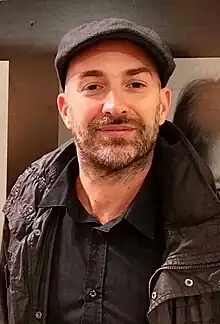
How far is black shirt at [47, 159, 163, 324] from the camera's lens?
118cm

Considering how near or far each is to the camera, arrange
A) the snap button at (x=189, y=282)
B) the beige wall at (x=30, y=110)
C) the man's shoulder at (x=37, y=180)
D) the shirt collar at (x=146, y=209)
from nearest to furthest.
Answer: the snap button at (x=189, y=282) < the shirt collar at (x=146, y=209) < the man's shoulder at (x=37, y=180) < the beige wall at (x=30, y=110)

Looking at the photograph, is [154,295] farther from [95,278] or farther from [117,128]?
[117,128]

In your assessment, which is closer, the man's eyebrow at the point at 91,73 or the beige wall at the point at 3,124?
the man's eyebrow at the point at 91,73

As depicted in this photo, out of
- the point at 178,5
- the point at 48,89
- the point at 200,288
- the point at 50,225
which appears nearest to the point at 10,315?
the point at 50,225

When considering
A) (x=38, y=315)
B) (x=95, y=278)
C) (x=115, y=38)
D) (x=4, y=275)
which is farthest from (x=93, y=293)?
(x=115, y=38)

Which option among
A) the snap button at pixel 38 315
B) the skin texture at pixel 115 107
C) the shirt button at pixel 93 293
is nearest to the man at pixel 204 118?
the skin texture at pixel 115 107

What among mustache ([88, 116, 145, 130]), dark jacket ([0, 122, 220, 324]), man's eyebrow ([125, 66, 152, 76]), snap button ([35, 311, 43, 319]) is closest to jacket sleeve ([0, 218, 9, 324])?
dark jacket ([0, 122, 220, 324])

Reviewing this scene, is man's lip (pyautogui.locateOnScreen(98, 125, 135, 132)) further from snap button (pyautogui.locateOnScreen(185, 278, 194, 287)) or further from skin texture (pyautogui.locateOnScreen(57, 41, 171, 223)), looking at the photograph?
snap button (pyautogui.locateOnScreen(185, 278, 194, 287))

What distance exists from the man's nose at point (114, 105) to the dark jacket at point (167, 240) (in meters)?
0.15

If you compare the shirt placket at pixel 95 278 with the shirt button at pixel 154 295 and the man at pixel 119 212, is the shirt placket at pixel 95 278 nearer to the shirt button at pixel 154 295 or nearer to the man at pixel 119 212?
the man at pixel 119 212

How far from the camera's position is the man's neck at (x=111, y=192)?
4.08 ft

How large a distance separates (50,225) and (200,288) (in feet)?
1.16

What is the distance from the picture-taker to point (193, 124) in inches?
53.7

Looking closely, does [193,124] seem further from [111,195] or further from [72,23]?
[72,23]
